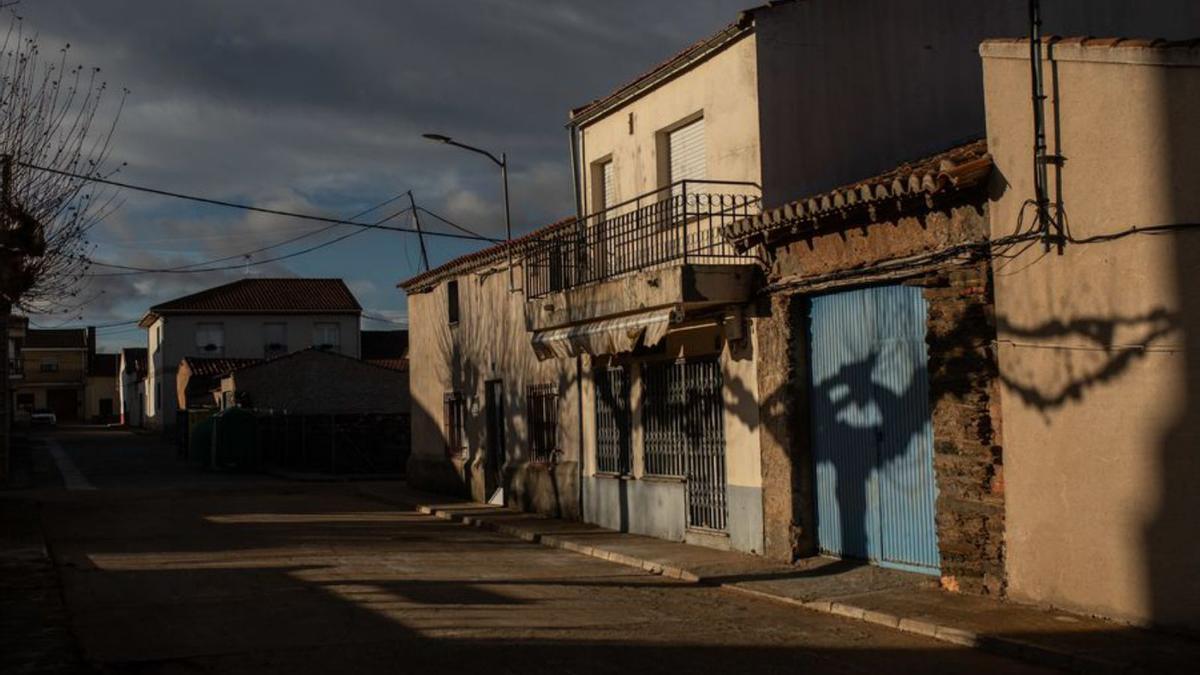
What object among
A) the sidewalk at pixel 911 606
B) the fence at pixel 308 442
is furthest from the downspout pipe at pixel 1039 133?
the fence at pixel 308 442

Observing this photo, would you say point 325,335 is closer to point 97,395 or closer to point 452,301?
point 452,301

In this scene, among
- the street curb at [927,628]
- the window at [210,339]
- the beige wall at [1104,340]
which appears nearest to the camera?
the street curb at [927,628]

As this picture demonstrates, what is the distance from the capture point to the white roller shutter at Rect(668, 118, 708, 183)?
53.7 feet

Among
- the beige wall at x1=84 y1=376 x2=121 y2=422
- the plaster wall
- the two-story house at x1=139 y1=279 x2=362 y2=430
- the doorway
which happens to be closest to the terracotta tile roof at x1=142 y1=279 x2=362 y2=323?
the two-story house at x1=139 y1=279 x2=362 y2=430

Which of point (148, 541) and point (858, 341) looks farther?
point (148, 541)

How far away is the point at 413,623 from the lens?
10492 mm

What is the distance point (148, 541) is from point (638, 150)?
8.81m

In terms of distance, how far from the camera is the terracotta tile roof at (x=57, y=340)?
3999 inches

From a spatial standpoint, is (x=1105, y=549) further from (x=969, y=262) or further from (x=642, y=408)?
(x=642, y=408)

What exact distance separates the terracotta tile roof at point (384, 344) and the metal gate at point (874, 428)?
224 ft

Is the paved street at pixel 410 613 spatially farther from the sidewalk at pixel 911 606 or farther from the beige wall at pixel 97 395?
the beige wall at pixel 97 395

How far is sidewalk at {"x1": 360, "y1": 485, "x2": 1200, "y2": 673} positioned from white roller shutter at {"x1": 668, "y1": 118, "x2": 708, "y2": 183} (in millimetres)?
4877

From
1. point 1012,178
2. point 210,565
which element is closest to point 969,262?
point 1012,178

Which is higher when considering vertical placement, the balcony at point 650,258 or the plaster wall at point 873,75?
the plaster wall at point 873,75
